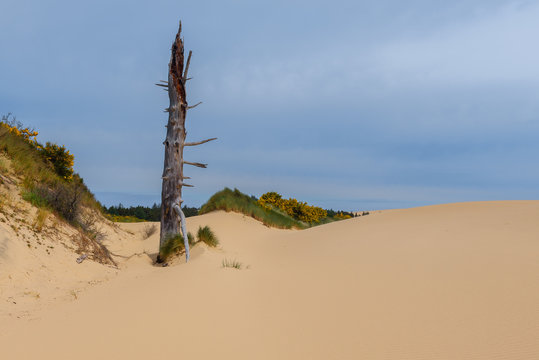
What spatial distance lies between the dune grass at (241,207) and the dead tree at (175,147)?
300 inches

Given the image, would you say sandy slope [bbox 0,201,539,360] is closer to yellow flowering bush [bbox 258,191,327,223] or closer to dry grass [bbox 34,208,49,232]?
dry grass [bbox 34,208,49,232]

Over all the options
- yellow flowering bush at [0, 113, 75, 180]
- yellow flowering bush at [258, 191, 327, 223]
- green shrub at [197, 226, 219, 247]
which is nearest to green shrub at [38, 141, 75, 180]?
yellow flowering bush at [0, 113, 75, 180]

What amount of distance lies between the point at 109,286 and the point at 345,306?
3.29m

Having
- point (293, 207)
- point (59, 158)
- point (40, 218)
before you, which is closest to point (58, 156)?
point (59, 158)

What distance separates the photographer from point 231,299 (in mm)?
3848

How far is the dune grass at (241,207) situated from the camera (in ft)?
51.2

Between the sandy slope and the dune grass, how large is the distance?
9501 millimetres

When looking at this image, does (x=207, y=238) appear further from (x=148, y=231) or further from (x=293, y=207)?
(x=293, y=207)

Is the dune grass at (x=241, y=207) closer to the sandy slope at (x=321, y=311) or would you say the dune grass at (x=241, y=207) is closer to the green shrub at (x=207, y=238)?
the green shrub at (x=207, y=238)

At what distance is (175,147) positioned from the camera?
776 centimetres

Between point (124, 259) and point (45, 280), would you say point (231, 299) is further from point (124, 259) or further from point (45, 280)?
point (124, 259)

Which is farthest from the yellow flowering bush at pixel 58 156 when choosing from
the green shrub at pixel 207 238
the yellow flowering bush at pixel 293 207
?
the yellow flowering bush at pixel 293 207

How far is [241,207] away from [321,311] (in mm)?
12330

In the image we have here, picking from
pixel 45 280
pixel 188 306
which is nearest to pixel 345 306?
pixel 188 306
